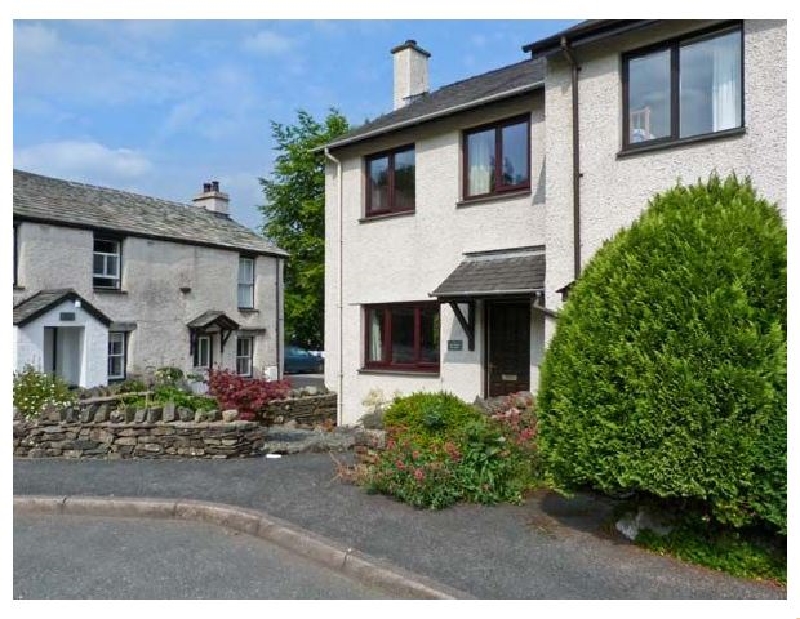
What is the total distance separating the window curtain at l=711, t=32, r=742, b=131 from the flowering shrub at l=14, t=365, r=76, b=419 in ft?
35.8

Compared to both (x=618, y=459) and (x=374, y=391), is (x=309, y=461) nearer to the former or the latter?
(x=374, y=391)

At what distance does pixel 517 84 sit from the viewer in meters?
11.3

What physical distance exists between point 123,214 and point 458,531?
58.1ft

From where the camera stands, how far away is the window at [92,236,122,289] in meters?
18.6

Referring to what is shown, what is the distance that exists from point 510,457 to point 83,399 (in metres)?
8.77

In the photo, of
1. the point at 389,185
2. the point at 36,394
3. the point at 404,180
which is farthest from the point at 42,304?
the point at 404,180

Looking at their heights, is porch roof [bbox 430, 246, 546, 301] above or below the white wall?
above

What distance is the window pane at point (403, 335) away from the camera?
1302cm

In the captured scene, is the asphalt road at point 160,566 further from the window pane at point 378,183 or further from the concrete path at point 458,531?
the window pane at point 378,183

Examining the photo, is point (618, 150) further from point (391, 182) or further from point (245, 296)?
point (245, 296)

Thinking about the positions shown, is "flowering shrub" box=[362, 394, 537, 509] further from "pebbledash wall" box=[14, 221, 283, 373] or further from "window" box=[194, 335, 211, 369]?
"window" box=[194, 335, 211, 369]

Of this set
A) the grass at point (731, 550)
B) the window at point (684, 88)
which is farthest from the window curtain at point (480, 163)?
the grass at point (731, 550)

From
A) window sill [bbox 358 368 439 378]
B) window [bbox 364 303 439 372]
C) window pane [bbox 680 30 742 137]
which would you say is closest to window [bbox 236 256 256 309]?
window [bbox 364 303 439 372]

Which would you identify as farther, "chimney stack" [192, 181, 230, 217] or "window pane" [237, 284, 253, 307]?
"chimney stack" [192, 181, 230, 217]
